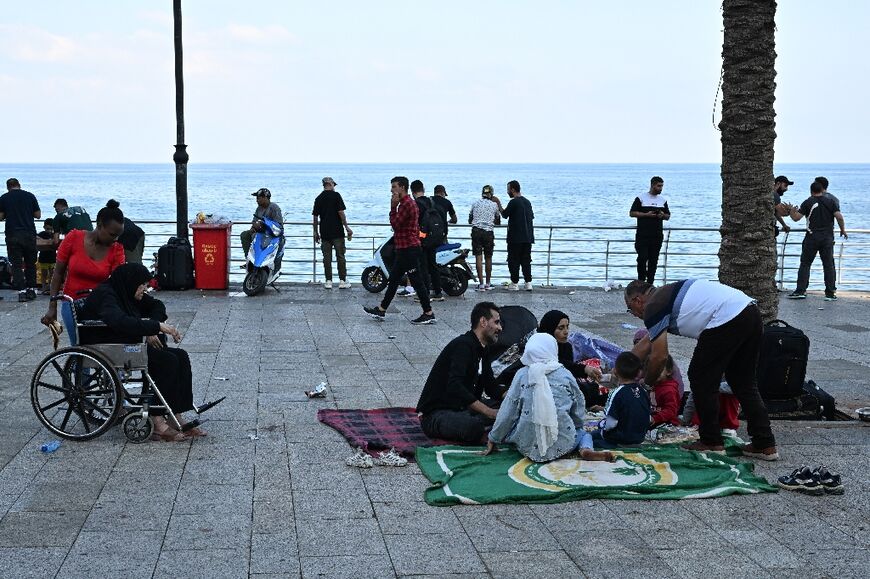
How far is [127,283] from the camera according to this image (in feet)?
25.7

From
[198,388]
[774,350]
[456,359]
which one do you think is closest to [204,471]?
[456,359]

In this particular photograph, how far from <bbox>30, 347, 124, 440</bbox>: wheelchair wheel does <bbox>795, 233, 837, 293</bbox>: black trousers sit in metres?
12.3

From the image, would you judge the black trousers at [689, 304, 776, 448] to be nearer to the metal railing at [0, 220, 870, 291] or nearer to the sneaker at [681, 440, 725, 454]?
the sneaker at [681, 440, 725, 454]

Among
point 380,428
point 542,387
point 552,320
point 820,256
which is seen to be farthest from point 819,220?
point 542,387

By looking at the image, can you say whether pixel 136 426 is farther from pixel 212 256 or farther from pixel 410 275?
pixel 212 256

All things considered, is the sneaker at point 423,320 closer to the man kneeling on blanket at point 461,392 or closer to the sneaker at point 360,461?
the man kneeling on blanket at point 461,392

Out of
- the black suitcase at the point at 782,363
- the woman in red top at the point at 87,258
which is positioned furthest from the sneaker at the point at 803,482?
the woman in red top at the point at 87,258

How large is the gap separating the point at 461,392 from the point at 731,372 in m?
1.85
